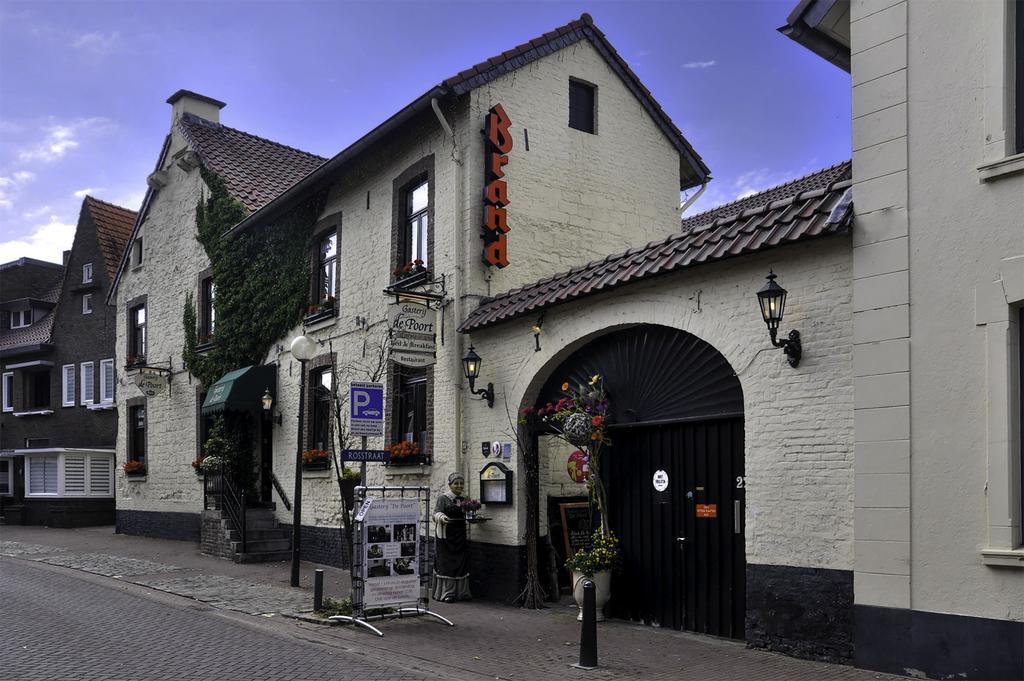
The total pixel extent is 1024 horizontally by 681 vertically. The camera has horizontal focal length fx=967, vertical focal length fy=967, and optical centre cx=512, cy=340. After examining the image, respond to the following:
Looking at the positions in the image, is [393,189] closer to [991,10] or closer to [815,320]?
[815,320]

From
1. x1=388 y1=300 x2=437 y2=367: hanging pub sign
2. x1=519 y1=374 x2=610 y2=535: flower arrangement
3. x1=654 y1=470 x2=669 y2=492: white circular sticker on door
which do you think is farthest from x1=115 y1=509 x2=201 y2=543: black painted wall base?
x1=654 y1=470 x2=669 y2=492: white circular sticker on door

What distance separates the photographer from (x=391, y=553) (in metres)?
11.0

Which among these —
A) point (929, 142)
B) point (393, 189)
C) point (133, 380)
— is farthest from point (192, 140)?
point (929, 142)

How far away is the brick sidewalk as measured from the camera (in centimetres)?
844

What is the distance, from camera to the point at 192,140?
23062 mm

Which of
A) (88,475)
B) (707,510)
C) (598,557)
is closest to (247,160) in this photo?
(88,475)

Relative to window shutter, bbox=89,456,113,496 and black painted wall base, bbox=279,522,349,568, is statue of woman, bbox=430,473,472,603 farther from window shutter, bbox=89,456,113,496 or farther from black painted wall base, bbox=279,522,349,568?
window shutter, bbox=89,456,113,496

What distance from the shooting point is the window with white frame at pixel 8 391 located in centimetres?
3556

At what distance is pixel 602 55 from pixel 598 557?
29.5ft

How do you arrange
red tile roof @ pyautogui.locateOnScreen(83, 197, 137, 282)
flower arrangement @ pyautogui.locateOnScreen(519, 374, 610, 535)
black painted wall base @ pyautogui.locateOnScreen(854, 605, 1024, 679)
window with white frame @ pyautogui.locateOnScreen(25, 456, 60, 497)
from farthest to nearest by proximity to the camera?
red tile roof @ pyautogui.locateOnScreen(83, 197, 137, 282)
window with white frame @ pyautogui.locateOnScreen(25, 456, 60, 497)
flower arrangement @ pyautogui.locateOnScreen(519, 374, 610, 535)
black painted wall base @ pyautogui.locateOnScreen(854, 605, 1024, 679)

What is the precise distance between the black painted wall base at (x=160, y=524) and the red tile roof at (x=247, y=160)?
7.44m

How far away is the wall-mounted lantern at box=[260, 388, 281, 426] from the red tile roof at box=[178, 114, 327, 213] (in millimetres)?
4294

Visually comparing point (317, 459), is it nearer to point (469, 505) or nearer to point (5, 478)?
point (469, 505)

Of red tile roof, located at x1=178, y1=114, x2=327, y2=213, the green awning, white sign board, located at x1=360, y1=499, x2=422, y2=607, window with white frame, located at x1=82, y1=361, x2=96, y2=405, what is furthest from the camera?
window with white frame, located at x1=82, y1=361, x2=96, y2=405
